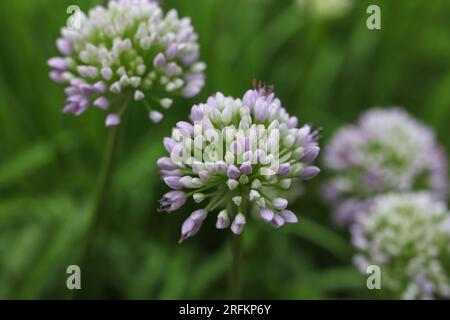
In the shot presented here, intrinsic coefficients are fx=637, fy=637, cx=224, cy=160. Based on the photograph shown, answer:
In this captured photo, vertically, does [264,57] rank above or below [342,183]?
above

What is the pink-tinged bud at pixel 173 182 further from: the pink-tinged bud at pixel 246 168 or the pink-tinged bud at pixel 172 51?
the pink-tinged bud at pixel 172 51

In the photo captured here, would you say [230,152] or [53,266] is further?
[53,266]

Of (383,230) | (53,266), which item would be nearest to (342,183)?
(383,230)

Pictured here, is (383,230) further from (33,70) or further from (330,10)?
(33,70)

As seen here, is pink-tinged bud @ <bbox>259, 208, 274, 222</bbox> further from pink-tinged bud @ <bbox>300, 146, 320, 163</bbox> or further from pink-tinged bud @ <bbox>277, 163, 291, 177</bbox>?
pink-tinged bud @ <bbox>300, 146, 320, 163</bbox>

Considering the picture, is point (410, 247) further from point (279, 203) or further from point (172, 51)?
point (172, 51)

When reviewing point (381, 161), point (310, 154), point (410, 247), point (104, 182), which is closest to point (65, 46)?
point (104, 182)
